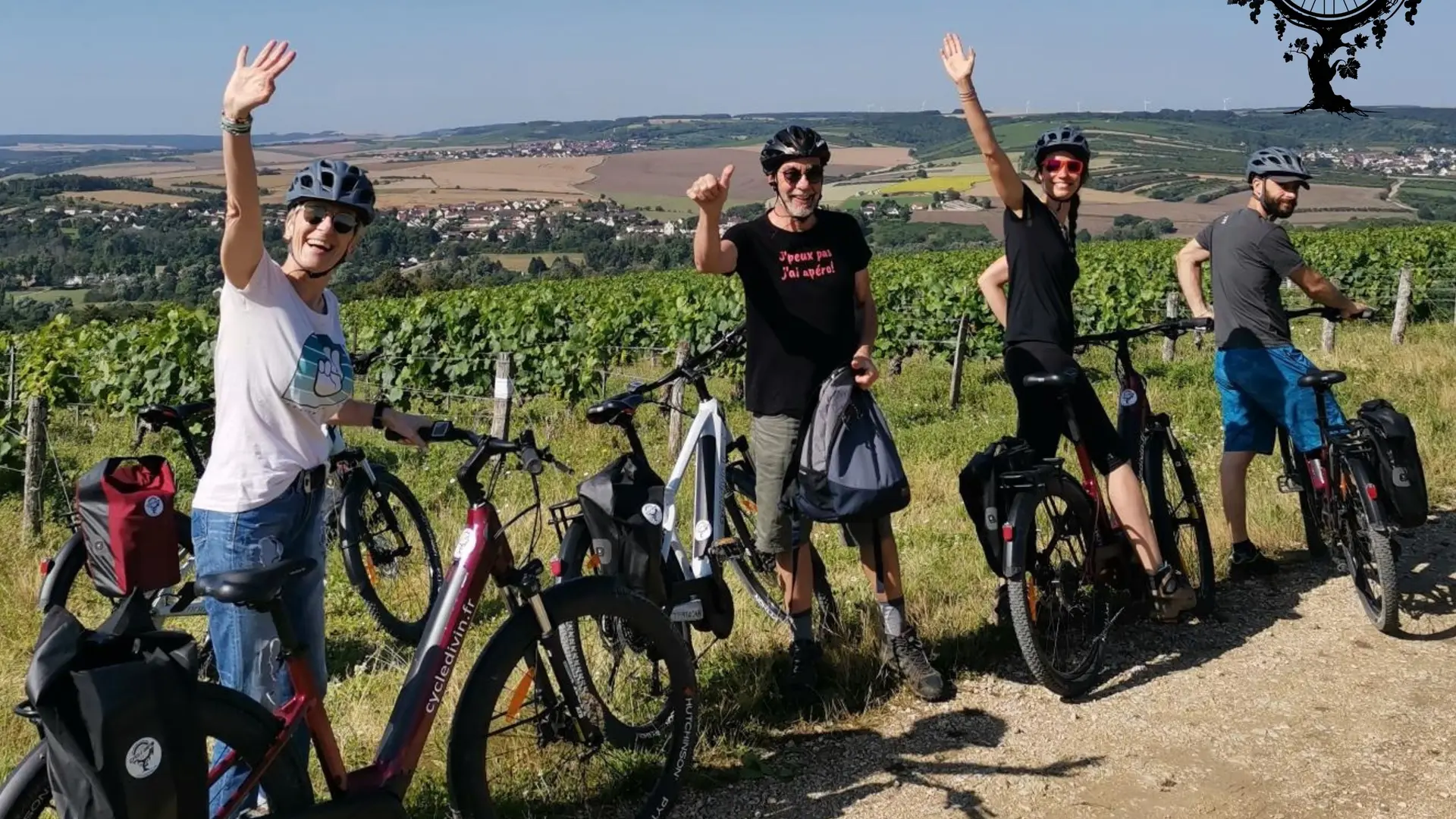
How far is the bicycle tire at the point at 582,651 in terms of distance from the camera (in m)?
3.40

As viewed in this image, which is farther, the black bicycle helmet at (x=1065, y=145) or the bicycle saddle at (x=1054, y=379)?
the black bicycle helmet at (x=1065, y=145)

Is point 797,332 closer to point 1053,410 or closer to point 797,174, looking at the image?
point 797,174

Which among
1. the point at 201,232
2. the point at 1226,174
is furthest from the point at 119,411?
the point at 1226,174

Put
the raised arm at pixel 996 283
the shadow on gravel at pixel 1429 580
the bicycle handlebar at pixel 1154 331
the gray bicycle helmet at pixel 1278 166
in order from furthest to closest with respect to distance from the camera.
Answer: the gray bicycle helmet at pixel 1278 166 → the shadow on gravel at pixel 1429 580 → the bicycle handlebar at pixel 1154 331 → the raised arm at pixel 996 283

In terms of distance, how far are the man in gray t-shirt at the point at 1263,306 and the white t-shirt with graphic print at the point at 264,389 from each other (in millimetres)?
3869

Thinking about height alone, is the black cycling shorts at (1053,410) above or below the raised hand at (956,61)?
below

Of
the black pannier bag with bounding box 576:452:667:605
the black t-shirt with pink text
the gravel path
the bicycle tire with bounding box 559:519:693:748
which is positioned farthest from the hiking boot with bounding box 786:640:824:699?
the black t-shirt with pink text

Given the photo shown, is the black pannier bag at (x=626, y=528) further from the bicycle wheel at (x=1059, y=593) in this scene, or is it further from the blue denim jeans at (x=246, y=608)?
the bicycle wheel at (x=1059, y=593)

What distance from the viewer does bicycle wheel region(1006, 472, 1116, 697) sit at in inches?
165

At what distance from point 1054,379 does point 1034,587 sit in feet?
2.55

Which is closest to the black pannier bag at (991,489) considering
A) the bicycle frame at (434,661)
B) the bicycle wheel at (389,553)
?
the bicycle frame at (434,661)

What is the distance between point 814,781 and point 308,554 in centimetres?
170

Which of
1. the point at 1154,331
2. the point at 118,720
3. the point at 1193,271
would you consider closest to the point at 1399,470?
the point at 1154,331

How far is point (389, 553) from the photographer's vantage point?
5824mm
